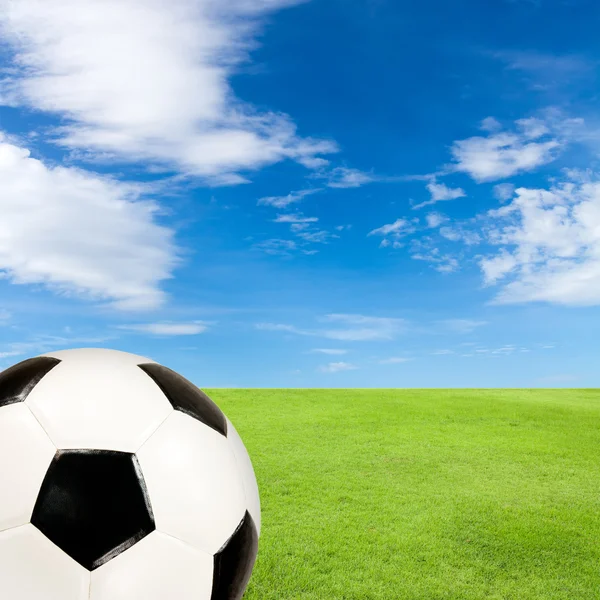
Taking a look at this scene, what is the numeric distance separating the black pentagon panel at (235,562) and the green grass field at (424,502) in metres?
1.05

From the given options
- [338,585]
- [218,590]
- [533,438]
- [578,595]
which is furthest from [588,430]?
[218,590]

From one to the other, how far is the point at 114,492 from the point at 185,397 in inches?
25.7

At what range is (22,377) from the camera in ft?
9.61

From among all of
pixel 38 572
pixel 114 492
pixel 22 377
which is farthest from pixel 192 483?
pixel 22 377

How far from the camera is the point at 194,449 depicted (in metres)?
2.76

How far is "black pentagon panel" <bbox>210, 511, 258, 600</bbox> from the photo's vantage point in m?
2.65

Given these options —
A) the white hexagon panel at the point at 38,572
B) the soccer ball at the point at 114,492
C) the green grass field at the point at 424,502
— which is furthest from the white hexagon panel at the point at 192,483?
the green grass field at the point at 424,502

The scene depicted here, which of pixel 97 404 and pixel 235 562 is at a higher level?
pixel 97 404

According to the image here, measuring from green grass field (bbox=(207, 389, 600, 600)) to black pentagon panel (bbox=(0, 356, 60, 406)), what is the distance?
80.9 inches

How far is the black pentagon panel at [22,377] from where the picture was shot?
2.81 metres

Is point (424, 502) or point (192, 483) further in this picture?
point (424, 502)

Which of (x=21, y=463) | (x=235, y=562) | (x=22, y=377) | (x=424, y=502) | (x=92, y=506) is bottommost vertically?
(x=424, y=502)

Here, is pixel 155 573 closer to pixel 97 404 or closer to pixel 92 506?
pixel 92 506

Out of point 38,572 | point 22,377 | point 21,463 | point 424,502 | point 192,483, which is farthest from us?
point 424,502
